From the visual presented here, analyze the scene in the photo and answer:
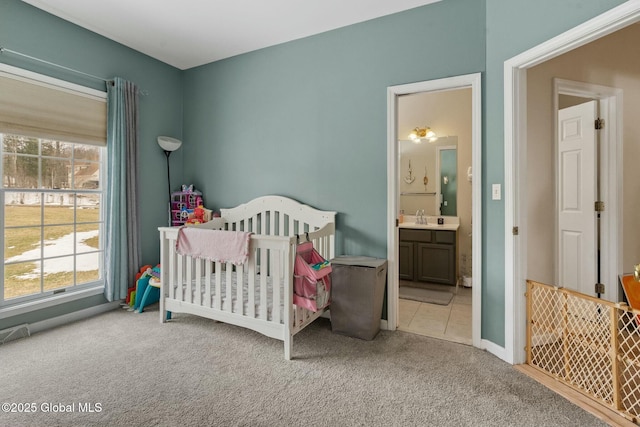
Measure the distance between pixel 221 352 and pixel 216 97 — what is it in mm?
2713

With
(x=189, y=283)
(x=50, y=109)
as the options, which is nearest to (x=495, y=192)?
(x=189, y=283)

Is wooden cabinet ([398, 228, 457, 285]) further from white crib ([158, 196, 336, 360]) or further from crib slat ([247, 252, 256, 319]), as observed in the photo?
crib slat ([247, 252, 256, 319])

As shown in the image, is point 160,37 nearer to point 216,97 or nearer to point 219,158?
point 216,97

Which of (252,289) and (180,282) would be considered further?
(180,282)

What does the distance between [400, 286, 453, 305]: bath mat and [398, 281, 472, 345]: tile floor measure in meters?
0.07

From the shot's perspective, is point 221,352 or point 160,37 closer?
point 221,352

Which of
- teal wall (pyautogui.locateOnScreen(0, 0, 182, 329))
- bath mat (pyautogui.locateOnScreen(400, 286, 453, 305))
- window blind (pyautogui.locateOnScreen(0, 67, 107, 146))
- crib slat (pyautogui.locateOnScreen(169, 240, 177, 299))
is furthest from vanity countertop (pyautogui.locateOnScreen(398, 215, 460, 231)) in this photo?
window blind (pyautogui.locateOnScreen(0, 67, 107, 146))

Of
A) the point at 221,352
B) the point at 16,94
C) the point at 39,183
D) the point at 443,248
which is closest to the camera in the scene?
the point at 221,352

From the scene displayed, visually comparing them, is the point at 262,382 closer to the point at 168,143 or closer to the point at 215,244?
the point at 215,244

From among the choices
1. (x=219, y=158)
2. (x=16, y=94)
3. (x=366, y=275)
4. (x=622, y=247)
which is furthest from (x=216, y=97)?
(x=622, y=247)

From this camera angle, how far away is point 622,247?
2.59 metres

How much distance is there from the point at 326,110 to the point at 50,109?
92.4 inches

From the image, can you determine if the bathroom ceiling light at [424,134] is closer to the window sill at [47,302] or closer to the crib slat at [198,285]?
the crib slat at [198,285]

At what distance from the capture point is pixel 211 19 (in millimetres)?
2633
